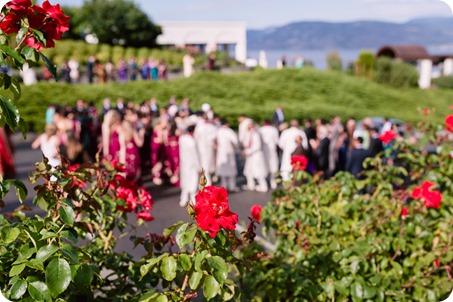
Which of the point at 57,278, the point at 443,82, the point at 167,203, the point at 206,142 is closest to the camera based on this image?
the point at 57,278

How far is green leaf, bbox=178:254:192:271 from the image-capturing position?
2365 millimetres

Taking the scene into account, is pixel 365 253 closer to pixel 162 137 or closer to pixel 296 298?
pixel 296 298

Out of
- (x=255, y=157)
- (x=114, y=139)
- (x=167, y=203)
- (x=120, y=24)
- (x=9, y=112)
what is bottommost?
(x=167, y=203)

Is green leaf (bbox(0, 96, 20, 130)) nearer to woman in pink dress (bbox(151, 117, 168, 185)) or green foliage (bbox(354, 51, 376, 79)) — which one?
woman in pink dress (bbox(151, 117, 168, 185))

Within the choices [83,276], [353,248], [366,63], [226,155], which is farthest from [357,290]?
[366,63]

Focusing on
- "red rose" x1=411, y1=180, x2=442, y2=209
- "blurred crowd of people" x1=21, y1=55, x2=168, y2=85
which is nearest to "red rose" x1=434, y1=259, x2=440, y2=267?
"red rose" x1=411, y1=180, x2=442, y2=209

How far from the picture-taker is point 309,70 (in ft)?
92.1

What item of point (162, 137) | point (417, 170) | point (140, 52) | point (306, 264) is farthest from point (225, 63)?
point (306, 264)

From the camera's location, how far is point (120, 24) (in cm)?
3684

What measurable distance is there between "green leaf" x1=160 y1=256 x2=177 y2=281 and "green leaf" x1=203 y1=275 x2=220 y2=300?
0.50 feet

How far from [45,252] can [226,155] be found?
30.8 ft

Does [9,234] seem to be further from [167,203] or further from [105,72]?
[105,72]

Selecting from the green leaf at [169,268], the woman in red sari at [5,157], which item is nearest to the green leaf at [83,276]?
the green leaf at [169,268]

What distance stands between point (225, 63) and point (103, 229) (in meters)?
29.0
